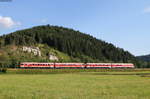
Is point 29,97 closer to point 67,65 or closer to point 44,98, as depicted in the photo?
point 44,98

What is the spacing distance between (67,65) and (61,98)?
86664 mm

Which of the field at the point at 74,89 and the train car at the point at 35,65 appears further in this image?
the train car at the point at 35,65

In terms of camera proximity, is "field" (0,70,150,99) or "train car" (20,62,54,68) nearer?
"field" (0,70,150,99)

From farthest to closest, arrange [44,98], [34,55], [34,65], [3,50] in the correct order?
[34,55] < [3,50] < [34,65] < [44,98]

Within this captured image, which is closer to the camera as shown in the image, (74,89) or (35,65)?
(74,89)

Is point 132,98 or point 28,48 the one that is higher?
point 28,48

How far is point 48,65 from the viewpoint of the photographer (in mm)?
99625

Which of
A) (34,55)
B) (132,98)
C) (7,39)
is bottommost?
(132,98)

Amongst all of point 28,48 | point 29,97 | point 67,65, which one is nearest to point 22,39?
point 28,48

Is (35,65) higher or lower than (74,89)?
higher

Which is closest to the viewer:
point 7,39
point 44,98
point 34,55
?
point 44,98

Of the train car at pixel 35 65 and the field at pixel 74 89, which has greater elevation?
the train car at pixel 35 65

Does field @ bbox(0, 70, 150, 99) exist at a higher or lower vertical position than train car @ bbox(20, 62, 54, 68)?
lower

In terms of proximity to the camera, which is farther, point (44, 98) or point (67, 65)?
point (67, 65)
